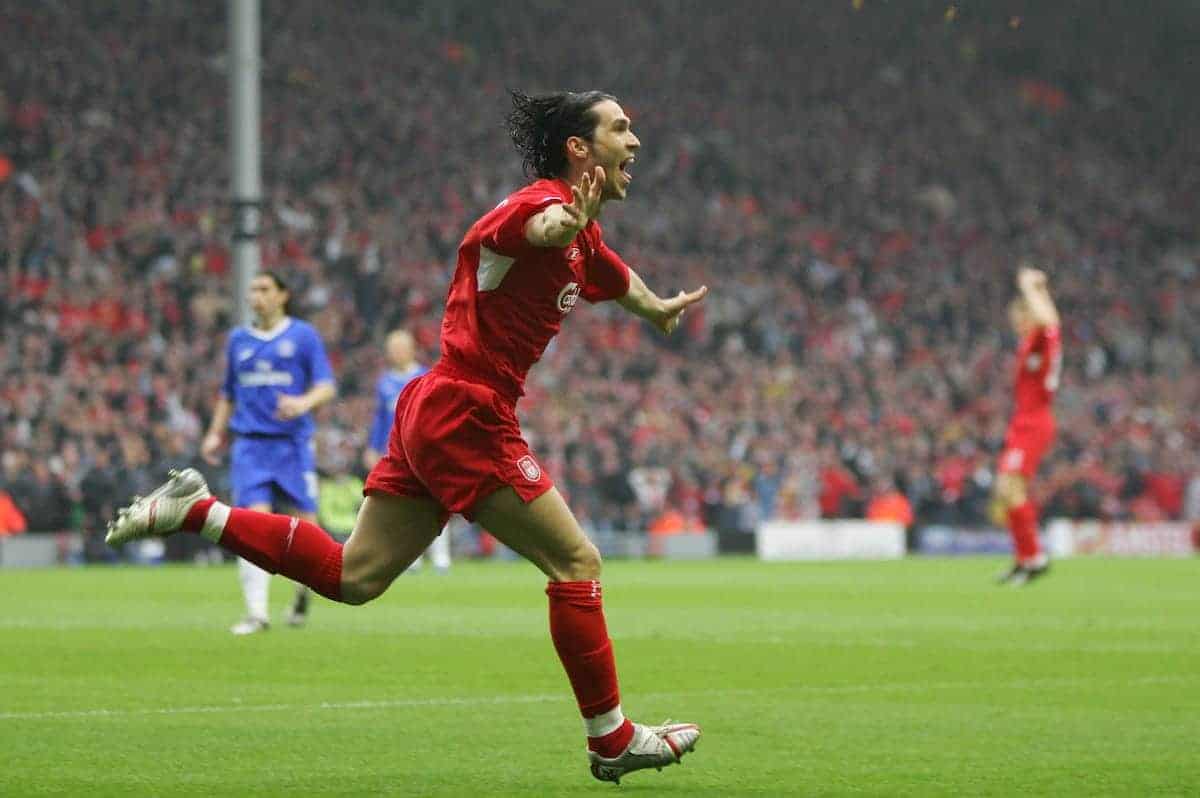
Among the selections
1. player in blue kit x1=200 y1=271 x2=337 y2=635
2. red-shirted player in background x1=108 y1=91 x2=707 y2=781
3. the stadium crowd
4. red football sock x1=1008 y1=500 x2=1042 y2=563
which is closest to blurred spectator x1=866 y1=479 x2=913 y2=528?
the stadium crowd

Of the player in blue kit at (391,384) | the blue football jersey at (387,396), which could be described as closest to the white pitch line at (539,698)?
the player in blue kit at (391,384)

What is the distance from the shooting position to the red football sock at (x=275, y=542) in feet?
21.6

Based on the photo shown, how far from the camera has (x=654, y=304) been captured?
717 cm

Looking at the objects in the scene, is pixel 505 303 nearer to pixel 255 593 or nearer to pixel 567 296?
pixel 567 296

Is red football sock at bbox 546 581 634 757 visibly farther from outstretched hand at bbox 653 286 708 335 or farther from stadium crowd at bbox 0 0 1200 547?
stadium crowd at bbox 0 0 1200 547

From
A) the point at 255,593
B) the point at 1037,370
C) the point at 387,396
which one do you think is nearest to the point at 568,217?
the point at 255,593

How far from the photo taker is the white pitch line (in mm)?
8062

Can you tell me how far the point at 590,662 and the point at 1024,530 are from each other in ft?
40.8

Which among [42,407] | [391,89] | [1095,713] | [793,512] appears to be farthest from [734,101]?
[1095,713]

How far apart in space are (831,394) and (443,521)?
2702cm

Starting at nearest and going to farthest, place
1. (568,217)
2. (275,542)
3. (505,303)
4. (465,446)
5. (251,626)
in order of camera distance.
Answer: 1. (568,217)
2. (465,446)
3. (505,303)
4. (275,542)
5. (251,626)

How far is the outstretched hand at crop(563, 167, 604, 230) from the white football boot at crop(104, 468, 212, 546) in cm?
156

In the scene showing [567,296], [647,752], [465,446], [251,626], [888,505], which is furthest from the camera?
[888,505]

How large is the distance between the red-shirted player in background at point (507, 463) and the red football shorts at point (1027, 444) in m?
12.0
